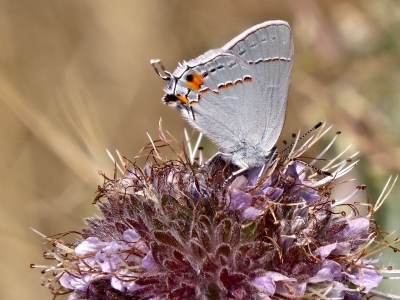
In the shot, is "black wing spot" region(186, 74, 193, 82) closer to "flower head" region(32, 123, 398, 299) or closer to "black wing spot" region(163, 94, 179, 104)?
"black wing spot" region(163, 94, 179, 104)

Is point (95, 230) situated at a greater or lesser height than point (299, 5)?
lesser

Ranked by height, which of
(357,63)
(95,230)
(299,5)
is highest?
(299,5)

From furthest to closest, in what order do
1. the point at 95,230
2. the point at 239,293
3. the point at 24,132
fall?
the point at 24,132 < the point at 95,230 < the point at 239,293

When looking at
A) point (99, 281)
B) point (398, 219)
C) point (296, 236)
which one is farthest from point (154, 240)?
point (398, 219)

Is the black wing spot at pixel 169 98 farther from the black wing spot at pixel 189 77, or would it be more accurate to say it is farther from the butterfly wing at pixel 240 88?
the black wing spot at pixel 189 77

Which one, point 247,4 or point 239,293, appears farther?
point 247,4

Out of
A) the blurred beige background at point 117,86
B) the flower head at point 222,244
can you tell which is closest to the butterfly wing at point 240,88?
the flower head at point 222,244

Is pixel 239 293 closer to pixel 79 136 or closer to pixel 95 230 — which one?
pixel 95 230
